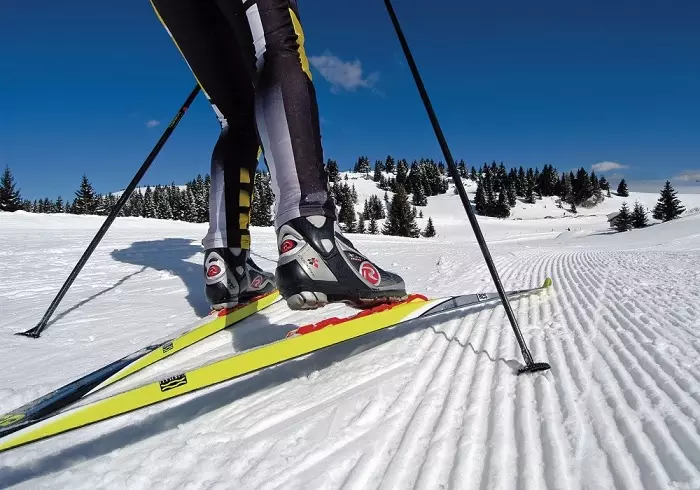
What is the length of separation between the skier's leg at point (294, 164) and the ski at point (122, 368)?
62 cm

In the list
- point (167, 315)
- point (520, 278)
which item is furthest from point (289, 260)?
point (520, 278)

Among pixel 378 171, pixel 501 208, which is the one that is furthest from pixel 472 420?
pixel 378 171

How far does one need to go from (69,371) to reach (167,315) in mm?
962

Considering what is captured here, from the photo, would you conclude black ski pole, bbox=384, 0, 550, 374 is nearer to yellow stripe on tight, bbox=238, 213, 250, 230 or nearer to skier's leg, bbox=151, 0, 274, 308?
skier's leg, bbox=151, 0, 274, 308

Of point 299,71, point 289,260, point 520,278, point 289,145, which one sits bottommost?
point 520,278

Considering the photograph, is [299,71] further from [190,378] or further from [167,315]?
[167,315]

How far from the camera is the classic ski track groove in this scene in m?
0.81

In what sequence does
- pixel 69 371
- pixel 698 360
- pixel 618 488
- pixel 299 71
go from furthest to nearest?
pixel 69 371, pixel 299 71, pixel 698 360, pixel 618 488

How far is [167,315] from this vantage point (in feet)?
8.30

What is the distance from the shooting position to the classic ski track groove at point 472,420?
0.81 metres

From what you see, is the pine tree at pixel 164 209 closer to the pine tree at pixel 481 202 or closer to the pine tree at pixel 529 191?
→ the pine tree at pixel 481 202

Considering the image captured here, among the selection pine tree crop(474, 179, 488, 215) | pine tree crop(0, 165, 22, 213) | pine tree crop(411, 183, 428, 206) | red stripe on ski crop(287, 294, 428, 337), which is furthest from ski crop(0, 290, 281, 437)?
pine tree crop(411, 183, 428, 206)

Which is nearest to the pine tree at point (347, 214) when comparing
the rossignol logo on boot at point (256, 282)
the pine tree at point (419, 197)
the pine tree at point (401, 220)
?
the pine tree at point (401, 220)

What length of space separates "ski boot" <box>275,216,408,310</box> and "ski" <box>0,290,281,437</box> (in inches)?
24.3
